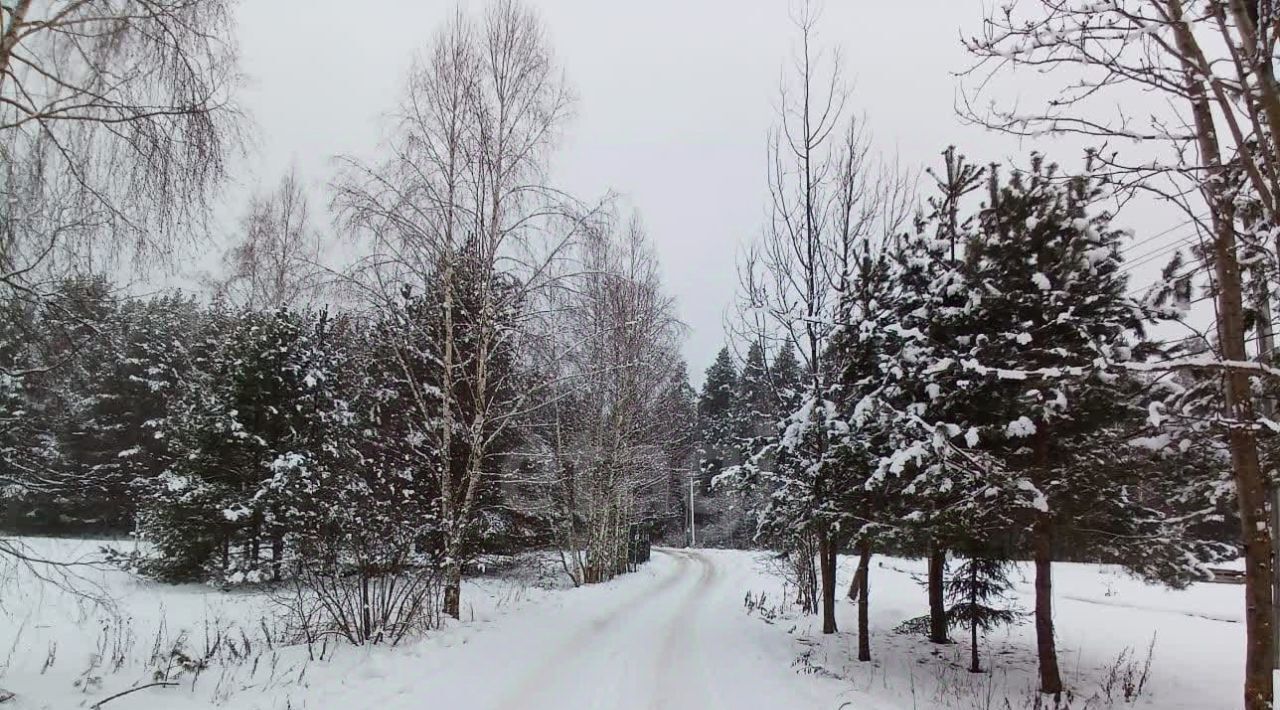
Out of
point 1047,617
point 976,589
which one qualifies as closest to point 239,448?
point 976,589

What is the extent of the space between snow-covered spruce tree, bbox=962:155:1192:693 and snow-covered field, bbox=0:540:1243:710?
2.02 metres

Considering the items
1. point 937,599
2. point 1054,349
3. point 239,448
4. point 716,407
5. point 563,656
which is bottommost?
point 563,656

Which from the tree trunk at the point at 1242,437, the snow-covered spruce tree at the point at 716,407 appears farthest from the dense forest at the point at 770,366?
the snow-covered spruce tree at the point at 716,407

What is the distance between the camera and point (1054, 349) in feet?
22.7

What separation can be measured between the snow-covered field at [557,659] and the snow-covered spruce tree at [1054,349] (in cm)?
202

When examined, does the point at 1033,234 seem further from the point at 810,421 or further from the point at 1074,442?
the point at 810,421

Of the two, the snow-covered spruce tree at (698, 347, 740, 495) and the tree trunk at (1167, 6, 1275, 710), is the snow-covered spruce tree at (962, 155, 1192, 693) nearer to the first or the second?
the tree trunk at (1167, 6, 1275, 710)

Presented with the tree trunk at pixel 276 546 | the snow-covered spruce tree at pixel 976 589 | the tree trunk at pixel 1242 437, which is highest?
the tree trunk at pixel 1242 437

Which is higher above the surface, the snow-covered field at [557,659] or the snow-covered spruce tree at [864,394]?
the snow-covered spruce tree at [864,394]

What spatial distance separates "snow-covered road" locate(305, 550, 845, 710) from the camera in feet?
20.2

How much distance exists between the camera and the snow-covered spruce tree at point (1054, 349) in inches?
282

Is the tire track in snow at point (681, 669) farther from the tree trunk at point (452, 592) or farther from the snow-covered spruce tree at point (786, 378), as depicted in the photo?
the snow-covered spruce tree at point (786, 378)

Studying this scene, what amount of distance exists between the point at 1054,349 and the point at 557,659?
254 inches

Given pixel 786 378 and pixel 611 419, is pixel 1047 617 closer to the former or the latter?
pixel 786 378
